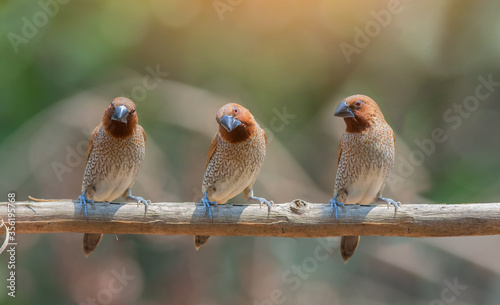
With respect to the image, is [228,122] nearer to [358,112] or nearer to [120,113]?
[120,113]

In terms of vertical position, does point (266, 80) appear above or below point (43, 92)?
above

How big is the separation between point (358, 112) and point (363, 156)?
33cm

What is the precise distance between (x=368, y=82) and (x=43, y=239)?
14.9 feet

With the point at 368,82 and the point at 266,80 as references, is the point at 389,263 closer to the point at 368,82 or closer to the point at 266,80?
the point at 368,82

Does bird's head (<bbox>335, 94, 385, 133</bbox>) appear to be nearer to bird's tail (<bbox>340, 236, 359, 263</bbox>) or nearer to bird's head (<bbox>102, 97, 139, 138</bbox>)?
bird's tail (<bbox>340, 236, 359, 263</bbox>)

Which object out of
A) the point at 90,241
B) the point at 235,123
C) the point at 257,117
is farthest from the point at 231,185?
the point at 257,117

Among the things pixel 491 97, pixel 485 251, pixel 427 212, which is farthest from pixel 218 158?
pixel 491 97

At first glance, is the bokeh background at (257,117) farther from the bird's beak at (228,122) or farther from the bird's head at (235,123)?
the bird's beak at (228,122)

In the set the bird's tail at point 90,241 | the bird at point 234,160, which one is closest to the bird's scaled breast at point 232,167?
the bird at point 234,160

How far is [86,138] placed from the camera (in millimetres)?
6652

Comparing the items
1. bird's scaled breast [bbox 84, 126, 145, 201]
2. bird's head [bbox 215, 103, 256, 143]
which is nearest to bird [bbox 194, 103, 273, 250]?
bird's head [bbox 215, 103, 256, 143]

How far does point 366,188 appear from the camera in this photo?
169 inches

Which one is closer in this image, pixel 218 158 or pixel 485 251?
pixel 218 158

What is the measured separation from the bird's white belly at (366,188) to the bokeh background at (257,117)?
7.93 feet
